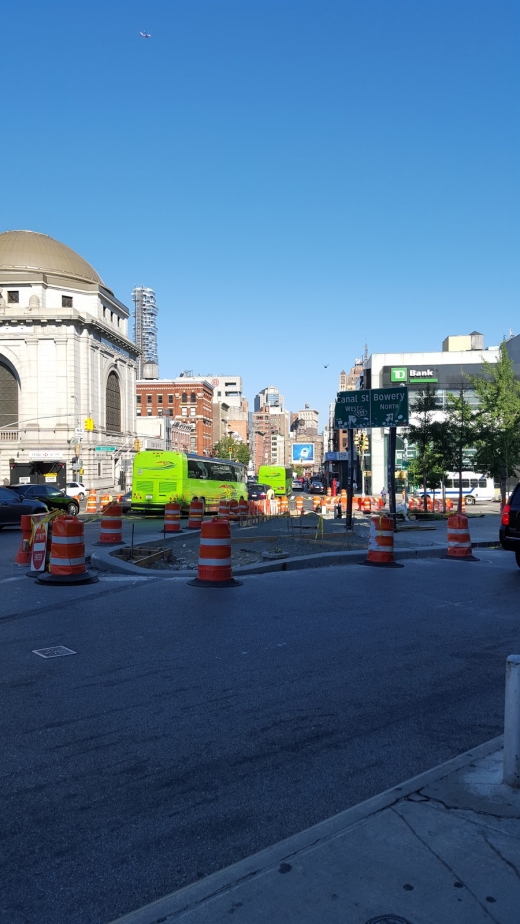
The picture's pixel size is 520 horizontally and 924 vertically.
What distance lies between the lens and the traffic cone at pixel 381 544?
14148 mm

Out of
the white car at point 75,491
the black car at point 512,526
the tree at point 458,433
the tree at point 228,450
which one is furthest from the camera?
the tree at point 228,450

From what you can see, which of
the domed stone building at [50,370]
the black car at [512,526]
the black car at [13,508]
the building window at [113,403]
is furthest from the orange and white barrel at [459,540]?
the building window at [113,403]

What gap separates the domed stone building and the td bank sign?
33.5 meters

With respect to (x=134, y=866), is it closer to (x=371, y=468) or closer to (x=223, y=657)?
(x=223, y=657)

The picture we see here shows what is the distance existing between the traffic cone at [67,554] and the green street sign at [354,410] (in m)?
11.8

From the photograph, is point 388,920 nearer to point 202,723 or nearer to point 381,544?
point 202,723

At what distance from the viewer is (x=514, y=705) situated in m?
3.69

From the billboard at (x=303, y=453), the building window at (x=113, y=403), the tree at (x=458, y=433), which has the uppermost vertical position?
the building window at (x=113, y=403)

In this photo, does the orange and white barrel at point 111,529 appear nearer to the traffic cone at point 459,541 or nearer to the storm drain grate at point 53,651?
the traffic cone at point 459,541

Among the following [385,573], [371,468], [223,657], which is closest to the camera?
[223,657]

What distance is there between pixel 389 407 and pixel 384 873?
63.5ft

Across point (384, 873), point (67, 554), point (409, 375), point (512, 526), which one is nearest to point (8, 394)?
point (409, 375)

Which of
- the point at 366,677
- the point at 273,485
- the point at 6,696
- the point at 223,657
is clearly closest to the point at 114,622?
the point at 223,657

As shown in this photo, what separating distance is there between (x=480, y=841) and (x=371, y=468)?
81429mm
